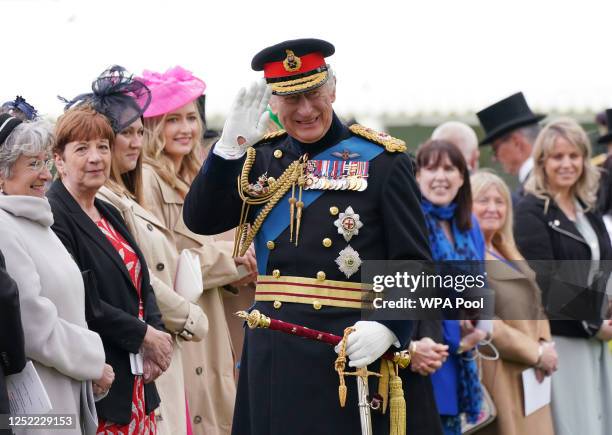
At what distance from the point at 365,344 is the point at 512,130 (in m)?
5.39

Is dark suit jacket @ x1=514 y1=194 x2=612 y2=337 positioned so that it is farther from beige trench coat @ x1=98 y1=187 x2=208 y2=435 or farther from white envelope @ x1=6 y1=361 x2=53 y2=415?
white envelope @ x1=6 y1=361 x2=53 y2=415

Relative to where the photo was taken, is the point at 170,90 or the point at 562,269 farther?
the point at 562,269

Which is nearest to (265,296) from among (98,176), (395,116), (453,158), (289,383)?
(289,383)

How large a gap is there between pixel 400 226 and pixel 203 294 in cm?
223

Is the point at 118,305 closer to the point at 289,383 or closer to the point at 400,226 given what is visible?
the point at 289,383

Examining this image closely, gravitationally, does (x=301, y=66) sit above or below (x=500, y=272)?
above

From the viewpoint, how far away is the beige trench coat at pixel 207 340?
7.06 m

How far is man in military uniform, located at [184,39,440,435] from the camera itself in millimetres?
5312

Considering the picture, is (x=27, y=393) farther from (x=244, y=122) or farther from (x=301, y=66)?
(x=301, y=66)

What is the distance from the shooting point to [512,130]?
33.7 feet

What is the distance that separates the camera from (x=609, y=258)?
340 inches

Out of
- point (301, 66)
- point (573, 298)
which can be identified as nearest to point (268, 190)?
point (301, 66)

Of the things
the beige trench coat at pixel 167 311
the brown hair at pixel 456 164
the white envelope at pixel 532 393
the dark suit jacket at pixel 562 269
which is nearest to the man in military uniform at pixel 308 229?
the beige trench coat at pixel 167 311

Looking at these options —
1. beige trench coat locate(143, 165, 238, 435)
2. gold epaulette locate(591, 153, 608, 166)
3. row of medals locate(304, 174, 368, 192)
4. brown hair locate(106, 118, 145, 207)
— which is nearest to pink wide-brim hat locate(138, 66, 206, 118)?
beige trench coat locate(143, 165, 238, 435)
